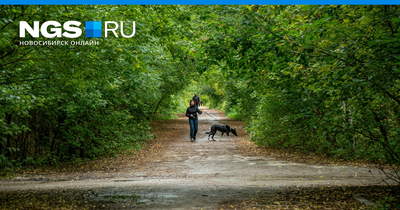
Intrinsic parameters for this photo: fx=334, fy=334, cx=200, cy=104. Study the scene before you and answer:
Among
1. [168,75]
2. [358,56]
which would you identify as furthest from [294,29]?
[168,75]

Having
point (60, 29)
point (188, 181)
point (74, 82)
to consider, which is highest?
point (60, 29)

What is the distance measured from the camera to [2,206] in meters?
6.11

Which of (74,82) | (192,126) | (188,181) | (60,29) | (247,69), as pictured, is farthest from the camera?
(192,126)

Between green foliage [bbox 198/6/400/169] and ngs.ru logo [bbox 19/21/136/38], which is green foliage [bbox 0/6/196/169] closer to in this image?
ngs.ru logo [bbox 19/21/136/38]

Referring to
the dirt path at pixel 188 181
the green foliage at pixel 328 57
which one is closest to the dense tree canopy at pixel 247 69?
the green foliage at pixel 328 57

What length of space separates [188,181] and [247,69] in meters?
3.42

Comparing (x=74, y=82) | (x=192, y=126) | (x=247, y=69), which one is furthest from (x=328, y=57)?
(x=192, y=126)

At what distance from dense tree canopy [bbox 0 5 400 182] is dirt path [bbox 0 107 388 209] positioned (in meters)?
1.37

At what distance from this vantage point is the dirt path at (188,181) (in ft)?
21.4

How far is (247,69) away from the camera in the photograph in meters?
9.24

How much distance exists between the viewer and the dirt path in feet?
21.4

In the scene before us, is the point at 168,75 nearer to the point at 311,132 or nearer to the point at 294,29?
the point at 311,132

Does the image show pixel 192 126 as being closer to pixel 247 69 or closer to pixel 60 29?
pixel 247 69

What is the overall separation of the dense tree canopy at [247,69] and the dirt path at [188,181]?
53.8 inches
